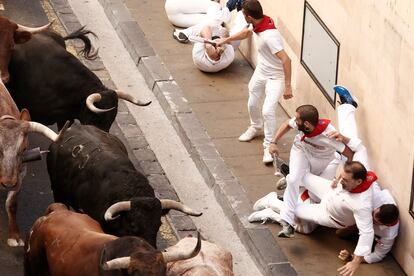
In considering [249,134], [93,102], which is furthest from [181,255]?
[249,134]

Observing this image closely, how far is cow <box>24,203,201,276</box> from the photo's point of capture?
11.7 metres

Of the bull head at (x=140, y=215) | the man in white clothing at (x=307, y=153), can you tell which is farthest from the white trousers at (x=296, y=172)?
the bull head at (x=140, y=215)

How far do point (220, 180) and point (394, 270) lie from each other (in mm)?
2625

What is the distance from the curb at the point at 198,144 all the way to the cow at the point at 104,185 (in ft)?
5.21

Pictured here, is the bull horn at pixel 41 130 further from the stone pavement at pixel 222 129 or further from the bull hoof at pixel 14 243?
the stone pavement at pixel 222 129

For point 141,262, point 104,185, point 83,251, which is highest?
point 141,262

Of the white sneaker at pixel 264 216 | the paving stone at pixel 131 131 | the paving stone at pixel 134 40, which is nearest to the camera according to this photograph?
the white sneaker at pixel 264 216

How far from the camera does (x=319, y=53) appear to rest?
647 inches

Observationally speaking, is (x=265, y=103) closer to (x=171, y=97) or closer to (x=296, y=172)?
(x=296, y=172)

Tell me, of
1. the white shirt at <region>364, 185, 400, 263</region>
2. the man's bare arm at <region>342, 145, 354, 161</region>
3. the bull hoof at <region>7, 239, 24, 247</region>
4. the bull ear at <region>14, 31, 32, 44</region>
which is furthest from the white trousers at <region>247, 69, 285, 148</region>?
the bull hoof at <region>7, 239, 24, 247</region>

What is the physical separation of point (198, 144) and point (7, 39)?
9.09 feet

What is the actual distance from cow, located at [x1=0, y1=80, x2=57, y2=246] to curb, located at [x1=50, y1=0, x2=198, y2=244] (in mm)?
1849

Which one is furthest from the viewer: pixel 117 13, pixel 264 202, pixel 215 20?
pixel 117 13

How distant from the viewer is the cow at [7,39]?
15.8 meters
